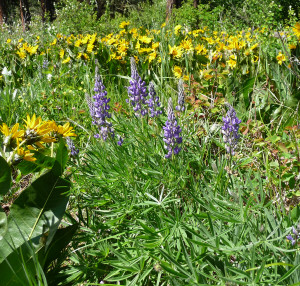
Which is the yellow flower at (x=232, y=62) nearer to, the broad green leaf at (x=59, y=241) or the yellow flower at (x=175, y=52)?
the yellow flower at (x=175, y=52)

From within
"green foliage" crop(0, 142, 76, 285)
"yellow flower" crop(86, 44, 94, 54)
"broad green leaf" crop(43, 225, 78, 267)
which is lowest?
"broad green leaf" crop(43, 225, 78, 267)

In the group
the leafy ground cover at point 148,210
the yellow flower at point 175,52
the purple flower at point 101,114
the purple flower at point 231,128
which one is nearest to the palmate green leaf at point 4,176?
the leafy ground cover at point 148,210

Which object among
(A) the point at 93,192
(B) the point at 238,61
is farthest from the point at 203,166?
(B) the point at 238,61

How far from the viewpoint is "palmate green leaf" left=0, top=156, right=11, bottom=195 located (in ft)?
4.21

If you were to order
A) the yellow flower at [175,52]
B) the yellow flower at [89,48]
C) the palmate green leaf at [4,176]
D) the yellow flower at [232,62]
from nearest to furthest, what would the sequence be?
1. the palmate green leaf at [4,176]
2. the yellow flower at [232,62]
3. the yellow flower at [175,52]
4. the yellow flower at [89,48]

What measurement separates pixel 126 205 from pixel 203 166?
42 cm

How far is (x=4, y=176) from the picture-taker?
1.33m

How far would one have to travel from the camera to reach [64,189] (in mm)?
1521

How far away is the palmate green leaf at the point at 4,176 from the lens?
1.28 metres

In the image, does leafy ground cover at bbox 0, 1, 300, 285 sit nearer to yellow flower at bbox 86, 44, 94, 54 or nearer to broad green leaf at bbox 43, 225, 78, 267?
broad green leaf at bbox 43, 225, 78, 267

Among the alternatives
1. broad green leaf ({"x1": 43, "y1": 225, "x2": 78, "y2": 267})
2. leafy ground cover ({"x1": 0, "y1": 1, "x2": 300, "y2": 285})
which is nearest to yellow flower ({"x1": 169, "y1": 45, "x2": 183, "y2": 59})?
leafy ground cover ({"x1": 0, "y1": 1, "x2": 300, "y2": 285})

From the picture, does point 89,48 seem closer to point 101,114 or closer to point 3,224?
point 101,114

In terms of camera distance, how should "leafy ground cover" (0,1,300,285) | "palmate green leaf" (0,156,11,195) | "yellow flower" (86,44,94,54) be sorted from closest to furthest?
"leafy ground cover" (0,1,300,285) → "palmate green leaf" (0,156,11,195) → "yellow flower" (86,44,94,54)

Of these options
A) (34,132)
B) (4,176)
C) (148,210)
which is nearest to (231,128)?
(148,210)
